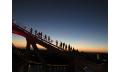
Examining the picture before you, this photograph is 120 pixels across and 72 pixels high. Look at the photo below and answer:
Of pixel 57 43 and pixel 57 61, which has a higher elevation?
pixel 57 43

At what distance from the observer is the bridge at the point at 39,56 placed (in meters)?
2.11

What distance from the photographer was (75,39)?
2.13 metres

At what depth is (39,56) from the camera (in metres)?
2.11

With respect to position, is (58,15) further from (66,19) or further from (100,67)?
(100,67)

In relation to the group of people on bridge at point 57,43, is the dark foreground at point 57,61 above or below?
below

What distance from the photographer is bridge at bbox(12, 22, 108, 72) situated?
2105 mm

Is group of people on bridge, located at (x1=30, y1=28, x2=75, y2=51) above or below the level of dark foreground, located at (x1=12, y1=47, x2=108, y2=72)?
above

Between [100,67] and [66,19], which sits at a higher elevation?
[66,19]
